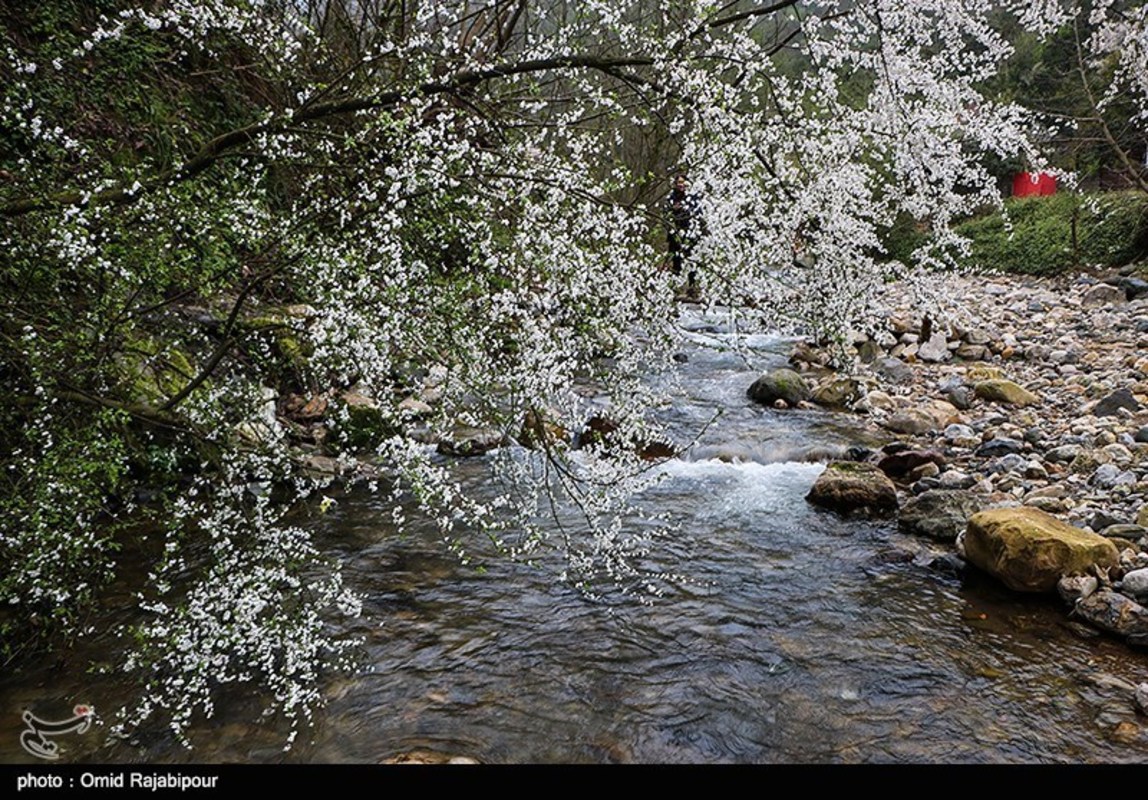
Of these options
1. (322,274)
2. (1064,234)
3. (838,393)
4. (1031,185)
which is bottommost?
(838,393)

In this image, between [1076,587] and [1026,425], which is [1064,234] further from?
[1076,587]

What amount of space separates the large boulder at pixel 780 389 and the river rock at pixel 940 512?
11.4ft

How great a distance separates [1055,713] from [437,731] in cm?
325

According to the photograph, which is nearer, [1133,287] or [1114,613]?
[1114,613]

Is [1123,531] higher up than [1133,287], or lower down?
lower down

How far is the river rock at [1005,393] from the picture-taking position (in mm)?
8500

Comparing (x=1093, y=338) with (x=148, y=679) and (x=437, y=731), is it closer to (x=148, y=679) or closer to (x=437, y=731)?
(x=437, y=731)

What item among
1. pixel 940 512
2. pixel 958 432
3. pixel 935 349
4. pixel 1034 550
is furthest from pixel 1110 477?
pixel 935 349

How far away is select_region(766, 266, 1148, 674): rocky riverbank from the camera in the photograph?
15.2 ft

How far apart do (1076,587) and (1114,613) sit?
288 millimetres

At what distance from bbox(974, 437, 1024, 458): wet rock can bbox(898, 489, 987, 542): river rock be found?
51.0 inches

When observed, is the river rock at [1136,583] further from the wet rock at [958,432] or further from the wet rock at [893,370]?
the wet rock at [893,370]

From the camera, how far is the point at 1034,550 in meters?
4.62

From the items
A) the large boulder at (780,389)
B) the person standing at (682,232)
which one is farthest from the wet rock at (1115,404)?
the person standing at (682,232)
